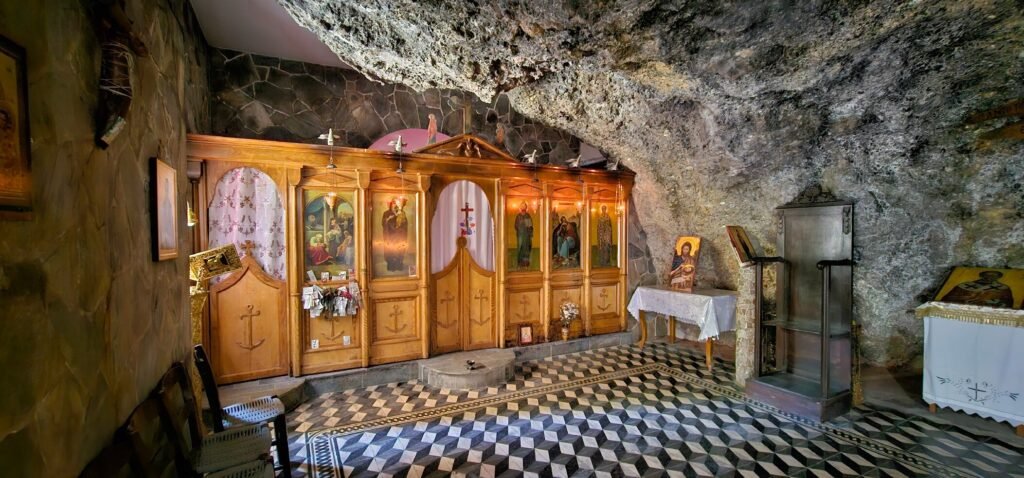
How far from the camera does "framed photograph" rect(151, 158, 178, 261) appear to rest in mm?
2570

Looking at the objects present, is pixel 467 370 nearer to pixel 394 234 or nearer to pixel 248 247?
pixel 394 234

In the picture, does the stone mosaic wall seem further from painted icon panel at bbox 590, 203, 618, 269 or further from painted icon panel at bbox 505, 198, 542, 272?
painted icon panel at bbox 590, 203, 618, 269

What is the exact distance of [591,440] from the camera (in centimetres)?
393

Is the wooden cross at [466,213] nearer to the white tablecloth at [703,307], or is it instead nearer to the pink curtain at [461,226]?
the pink curtain at [461,226]

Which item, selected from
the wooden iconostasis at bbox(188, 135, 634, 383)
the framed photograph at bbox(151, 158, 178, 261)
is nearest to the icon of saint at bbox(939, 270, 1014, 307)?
the wooden iconostasis at bbox(188, 135, 634, 383)

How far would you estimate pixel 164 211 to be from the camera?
2.73m

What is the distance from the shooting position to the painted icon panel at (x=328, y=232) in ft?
17.1

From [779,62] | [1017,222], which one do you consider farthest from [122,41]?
[1017,222]

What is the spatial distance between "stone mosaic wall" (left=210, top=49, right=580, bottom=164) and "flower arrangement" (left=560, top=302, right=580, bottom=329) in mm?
3156

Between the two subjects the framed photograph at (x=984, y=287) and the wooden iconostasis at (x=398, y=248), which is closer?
the framed photograph at (x=984, y=287)

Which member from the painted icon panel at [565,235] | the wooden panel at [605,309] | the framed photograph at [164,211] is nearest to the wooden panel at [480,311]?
the painted icon panel at [565,235]

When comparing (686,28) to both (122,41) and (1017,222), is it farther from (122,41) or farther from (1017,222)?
(1017,222)

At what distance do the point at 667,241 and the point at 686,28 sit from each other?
4.73 m

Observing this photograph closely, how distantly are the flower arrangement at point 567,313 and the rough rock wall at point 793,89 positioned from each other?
9.40ft
